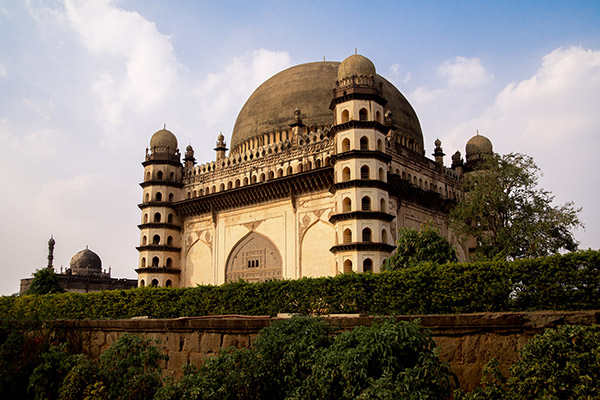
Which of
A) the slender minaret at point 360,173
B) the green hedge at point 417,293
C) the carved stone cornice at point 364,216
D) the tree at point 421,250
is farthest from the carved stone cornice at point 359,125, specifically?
the green hedge at point 417,293

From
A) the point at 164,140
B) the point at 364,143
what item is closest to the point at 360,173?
the point at 364,143

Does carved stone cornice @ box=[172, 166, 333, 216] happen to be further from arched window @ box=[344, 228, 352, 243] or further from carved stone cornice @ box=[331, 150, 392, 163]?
arched window @ box=[344, 228, 352, 243]

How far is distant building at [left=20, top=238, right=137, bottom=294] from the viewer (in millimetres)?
41906

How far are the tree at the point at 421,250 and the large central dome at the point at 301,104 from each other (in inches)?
487

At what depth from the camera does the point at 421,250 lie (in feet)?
59.2

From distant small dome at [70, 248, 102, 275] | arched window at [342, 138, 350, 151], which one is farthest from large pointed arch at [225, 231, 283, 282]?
distant small dome at [70, 248, 102, 275]

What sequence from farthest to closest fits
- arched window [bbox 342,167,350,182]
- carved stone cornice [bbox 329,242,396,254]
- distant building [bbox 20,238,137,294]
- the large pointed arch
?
distant building [bbox 20,238,137,294], the large pointed arch, arched window [bbox 342,167,350,182], carved stone cornice [bbox 329,242,396,254]

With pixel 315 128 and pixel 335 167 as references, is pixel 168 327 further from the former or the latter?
pixel 315 128

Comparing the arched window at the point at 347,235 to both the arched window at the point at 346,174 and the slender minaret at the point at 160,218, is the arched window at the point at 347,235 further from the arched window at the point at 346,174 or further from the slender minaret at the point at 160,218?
the slender minaret at the point at 160,218

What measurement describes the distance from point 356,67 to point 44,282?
72.4ft

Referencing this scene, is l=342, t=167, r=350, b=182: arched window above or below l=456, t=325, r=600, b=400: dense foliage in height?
above

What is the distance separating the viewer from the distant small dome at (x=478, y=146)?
3291cm

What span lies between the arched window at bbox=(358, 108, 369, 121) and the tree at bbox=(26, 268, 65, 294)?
20.9 metres

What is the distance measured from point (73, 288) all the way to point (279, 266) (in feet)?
77.0
